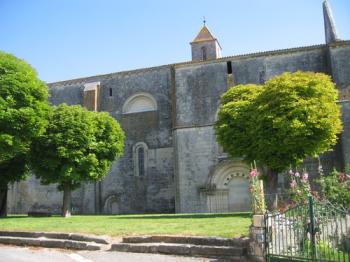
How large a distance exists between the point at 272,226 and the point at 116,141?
15.1 meters

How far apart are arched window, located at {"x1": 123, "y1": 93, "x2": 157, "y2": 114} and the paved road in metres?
17.6

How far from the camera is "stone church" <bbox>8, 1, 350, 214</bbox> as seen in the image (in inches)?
956

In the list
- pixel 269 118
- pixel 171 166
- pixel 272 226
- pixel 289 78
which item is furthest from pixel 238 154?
pixel 272 226

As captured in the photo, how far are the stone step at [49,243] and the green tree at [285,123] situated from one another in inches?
375

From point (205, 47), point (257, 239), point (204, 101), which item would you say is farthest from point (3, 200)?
point (205, 47)

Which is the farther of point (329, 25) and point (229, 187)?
point (329, 25)

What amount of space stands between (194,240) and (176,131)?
15.5 m

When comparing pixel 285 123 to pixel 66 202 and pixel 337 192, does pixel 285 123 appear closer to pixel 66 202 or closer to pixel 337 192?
pixel 337 192

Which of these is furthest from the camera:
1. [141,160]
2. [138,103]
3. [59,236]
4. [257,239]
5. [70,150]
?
[138,103]

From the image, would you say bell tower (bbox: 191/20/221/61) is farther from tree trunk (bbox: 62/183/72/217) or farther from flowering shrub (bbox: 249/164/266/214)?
flowering shrub (bbox: 249/164/266/214)

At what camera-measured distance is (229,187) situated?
24.4 meters

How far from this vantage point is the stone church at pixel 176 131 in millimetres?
24281

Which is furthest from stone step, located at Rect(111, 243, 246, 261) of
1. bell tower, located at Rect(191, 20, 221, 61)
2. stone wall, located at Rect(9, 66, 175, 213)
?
bell tower, located at Rect(191, 20, 221, 61)

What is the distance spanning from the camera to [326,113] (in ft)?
58.5
